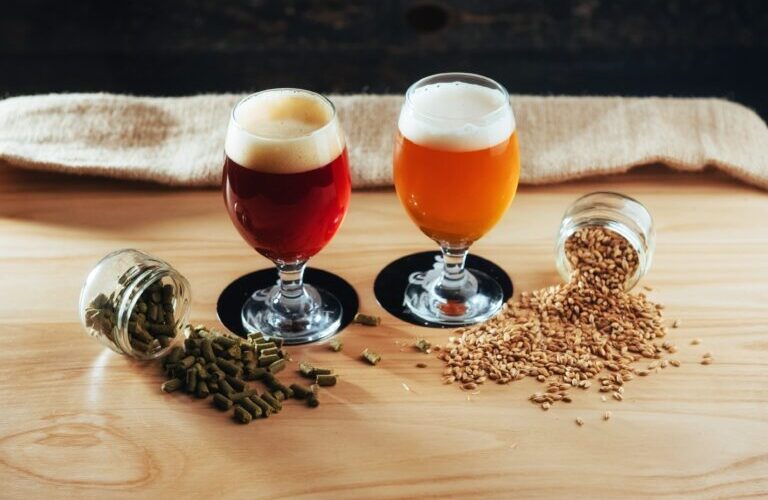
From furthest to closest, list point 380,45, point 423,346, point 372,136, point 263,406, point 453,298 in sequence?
point 380,45 < point 372,136 < point 453,298 < point 423,346 < point 263,406

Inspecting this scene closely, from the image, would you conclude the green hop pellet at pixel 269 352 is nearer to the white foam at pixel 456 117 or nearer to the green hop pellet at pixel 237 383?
the green hop pellet at pixel 237 383

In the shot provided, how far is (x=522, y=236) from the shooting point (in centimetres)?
166

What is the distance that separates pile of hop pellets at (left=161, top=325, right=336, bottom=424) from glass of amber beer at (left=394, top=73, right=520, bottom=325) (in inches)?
9.2

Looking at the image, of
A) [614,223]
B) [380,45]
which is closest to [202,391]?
[614,223]

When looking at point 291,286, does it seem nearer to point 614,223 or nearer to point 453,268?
point 453,268

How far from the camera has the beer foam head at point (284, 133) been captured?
1.29 metres

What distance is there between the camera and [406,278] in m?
1.55

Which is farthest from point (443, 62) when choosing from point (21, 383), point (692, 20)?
point (21, 383)

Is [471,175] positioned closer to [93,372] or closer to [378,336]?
[378,336]

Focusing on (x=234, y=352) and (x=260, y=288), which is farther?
(x=260, y=288)

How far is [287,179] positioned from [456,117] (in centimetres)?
24

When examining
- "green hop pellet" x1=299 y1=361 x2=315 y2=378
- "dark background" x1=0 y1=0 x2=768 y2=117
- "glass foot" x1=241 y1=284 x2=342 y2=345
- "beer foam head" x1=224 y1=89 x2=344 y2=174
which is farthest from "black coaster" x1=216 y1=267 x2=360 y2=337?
"dark background" x1=0 y1=0 x2=768 y2=117

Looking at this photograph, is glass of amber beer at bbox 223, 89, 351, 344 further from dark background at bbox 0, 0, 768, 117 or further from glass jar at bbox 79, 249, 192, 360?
dark background at bbox 0, 0, 768, 117

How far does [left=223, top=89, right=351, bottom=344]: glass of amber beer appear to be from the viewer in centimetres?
130
